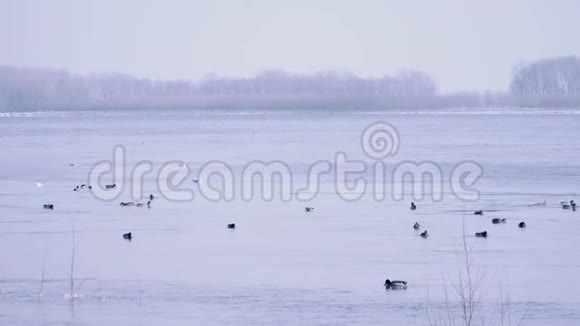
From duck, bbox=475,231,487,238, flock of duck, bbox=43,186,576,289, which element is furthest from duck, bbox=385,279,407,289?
duck, bbox=475,231,487,238

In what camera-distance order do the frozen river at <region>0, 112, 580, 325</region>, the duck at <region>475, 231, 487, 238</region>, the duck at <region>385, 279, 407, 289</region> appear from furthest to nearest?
the duck at <region>475, 231, 487, 238</region> → the duck at <region>385, 279, 407, 289</region> → the frozen river at <region>0, 112, 580, 325</region>

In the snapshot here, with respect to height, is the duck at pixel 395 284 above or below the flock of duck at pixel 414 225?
below

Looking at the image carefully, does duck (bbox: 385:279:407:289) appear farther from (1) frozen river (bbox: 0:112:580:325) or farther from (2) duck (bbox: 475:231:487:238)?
(2) duck (bbox: 475:231:487:238)

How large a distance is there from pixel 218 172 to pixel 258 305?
22221 mm

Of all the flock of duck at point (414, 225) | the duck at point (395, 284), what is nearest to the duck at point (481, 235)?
the flock of duck at point (414, 225)

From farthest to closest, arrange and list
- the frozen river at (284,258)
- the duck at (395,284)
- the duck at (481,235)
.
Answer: the duck at (481,235) → the duck at (395,284) → the frozen river at (284,258)

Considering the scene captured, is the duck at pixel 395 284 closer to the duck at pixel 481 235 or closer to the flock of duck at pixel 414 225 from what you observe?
the flock of duck at pixel 414 225

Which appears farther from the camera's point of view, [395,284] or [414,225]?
[414,225]

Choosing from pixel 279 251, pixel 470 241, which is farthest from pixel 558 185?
pixel 279 251

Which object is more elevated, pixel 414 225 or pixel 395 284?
pixel 414 225

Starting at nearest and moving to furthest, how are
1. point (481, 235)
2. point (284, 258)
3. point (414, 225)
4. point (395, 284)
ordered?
point (395, 284) < point (284, 258) < point (481, 235) < point (414, 225)

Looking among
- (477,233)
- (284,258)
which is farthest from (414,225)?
(284,258)

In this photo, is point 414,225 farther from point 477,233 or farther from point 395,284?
point 395,284

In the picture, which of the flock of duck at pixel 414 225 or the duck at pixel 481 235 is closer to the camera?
the flock of duck at pixel 414 225
